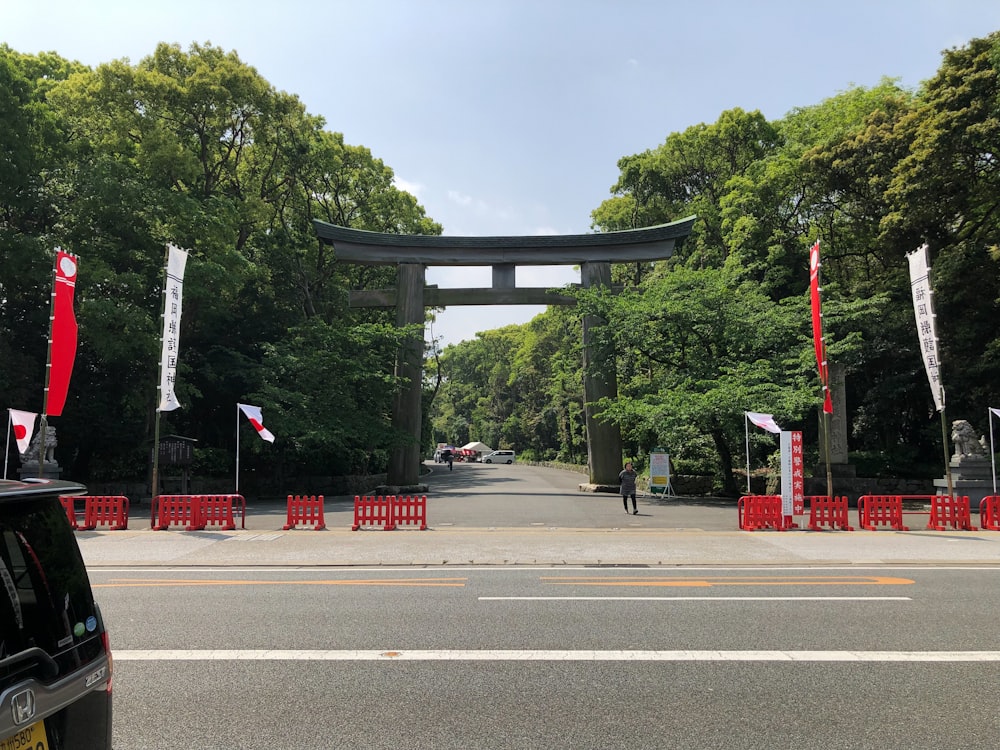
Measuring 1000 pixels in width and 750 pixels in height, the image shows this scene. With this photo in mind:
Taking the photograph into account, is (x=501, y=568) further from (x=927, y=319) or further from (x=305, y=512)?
(x=927, y=319)

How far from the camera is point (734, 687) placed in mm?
4949

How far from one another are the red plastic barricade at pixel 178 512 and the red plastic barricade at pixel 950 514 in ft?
55.1

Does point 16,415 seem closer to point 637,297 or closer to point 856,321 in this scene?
point 637,297

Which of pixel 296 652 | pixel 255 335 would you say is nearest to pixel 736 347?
pixel 255 335

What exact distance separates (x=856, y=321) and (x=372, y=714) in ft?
87.3

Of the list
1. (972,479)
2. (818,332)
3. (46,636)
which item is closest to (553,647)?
(46,636)

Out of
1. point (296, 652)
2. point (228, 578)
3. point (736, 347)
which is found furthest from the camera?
point (736, 347)

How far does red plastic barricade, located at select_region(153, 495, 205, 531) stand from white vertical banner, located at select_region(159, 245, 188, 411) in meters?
2.12

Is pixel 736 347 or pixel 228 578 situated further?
pixel 736 347

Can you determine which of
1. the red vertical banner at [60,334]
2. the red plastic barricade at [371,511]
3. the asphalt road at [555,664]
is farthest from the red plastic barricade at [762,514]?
the red vertical banner at [60,334]

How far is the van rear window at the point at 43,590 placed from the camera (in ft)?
7.66

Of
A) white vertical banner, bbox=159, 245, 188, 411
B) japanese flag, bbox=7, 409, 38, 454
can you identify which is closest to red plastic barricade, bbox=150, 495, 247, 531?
white vertical banner, bbox=159, 245, 188, 411

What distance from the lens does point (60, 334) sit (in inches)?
572

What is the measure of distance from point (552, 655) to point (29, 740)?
13.9ft
